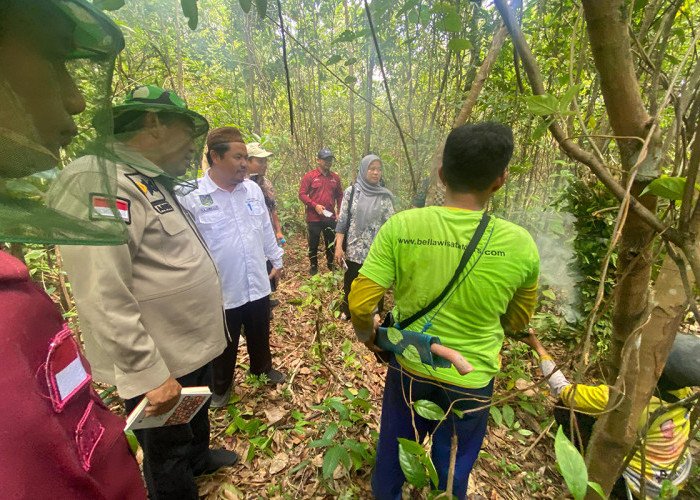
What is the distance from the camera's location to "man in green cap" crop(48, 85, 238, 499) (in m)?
1.19

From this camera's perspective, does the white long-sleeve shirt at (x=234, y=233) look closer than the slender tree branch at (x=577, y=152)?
No

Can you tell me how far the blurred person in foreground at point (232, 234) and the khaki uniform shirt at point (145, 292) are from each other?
59cm

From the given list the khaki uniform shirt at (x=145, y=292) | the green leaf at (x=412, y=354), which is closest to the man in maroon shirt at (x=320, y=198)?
the khaki uniform shirt at (x=145, y=292)

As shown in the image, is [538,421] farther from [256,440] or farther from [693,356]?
[256,440]

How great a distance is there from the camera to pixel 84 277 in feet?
3.85

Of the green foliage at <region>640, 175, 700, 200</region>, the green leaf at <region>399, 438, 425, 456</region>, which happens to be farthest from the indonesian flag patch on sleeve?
the green foliage at <region>640, 175, 700, 200</region>

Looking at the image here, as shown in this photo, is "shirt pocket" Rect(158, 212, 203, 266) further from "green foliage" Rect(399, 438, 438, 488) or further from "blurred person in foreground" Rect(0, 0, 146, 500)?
"green foliage" Rect(399, 438, 438, 488)

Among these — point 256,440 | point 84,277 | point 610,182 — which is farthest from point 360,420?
point 610,182

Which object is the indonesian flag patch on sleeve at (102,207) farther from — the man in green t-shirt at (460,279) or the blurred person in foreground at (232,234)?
the blurred person in foreground at (232,234)

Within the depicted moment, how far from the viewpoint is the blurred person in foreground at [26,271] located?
0.48 metres

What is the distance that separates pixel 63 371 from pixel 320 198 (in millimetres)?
4796

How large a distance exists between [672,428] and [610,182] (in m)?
1.98

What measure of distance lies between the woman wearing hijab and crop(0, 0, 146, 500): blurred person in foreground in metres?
3.03

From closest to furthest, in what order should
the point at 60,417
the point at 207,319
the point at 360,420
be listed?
the point at 60,417
the point at 207,319
the point at 360,420
